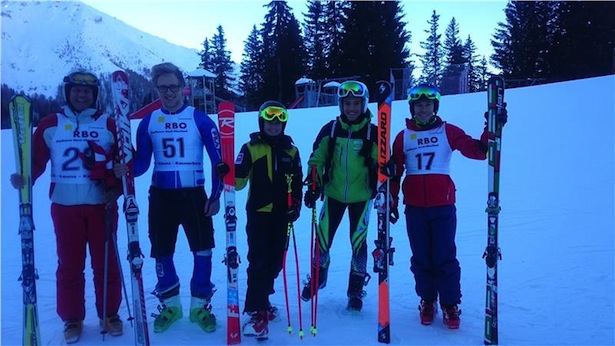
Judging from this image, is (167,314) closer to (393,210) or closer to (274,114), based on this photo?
(274,114)

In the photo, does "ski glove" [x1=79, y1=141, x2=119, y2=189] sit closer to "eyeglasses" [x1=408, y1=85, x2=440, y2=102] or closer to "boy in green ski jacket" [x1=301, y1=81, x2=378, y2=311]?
"boy in green ski jacket" [x1=301, y1=81, x2=378, y2=311]

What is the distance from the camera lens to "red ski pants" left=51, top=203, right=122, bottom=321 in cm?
351

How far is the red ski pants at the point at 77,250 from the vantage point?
138 inches

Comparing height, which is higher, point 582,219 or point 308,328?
point 582,219

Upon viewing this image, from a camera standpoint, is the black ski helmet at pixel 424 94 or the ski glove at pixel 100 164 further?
the black ski helmet at pixel 424 94

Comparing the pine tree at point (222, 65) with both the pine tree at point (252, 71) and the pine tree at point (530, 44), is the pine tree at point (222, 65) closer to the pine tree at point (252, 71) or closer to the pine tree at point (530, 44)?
the pine tree at point (252, 71)

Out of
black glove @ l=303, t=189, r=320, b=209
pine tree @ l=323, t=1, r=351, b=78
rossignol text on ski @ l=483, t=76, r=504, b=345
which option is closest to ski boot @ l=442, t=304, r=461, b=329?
rossignol text on ski @ l=483, t=76, r=504, b=345

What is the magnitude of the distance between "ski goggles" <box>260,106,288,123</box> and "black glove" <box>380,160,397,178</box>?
2.96 feet

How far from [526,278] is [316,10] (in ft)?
126

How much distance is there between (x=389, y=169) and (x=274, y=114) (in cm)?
103

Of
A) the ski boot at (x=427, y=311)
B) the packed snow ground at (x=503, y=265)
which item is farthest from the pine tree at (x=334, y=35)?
the ski boot at (x=427, y=311)

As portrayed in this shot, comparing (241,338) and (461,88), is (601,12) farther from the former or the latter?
(241,338)

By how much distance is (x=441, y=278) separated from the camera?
3746 mm

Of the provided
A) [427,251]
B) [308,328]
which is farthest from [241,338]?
[427,251]
